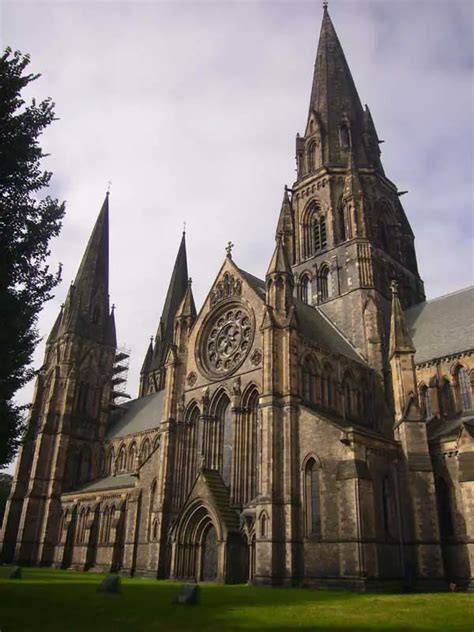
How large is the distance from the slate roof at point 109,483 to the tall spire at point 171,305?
66.1 ft

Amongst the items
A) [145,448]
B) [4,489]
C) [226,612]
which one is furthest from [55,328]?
[226,612]

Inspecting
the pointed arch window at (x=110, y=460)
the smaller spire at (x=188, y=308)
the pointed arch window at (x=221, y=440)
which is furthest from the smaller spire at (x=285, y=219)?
the pointed arch window at (x=110, y=460)

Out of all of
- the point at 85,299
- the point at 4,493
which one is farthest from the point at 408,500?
the point at 4,493

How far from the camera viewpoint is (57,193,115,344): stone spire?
61.3m

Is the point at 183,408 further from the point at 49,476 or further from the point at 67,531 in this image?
the point at 49,476

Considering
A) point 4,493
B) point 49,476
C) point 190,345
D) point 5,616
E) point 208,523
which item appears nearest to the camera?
point 5,616

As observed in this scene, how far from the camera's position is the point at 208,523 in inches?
1233

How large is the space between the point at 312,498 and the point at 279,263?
14213 millimetres

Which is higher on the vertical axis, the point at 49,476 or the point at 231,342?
the point at 231,342

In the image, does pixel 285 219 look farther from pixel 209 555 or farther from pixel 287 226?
pixel 209 555

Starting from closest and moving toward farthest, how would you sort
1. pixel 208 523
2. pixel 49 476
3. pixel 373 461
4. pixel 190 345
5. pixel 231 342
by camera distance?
pixel 373 461 < pixel 208 523 < pixel 231 342 < pixel 190 345 < pixel 49 476

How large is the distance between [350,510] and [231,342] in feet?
45.8

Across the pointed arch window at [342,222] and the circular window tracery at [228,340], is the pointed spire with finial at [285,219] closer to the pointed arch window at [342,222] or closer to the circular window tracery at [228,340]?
the pointed arch window at [342,222]

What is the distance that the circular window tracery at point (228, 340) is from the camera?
34.8 m
